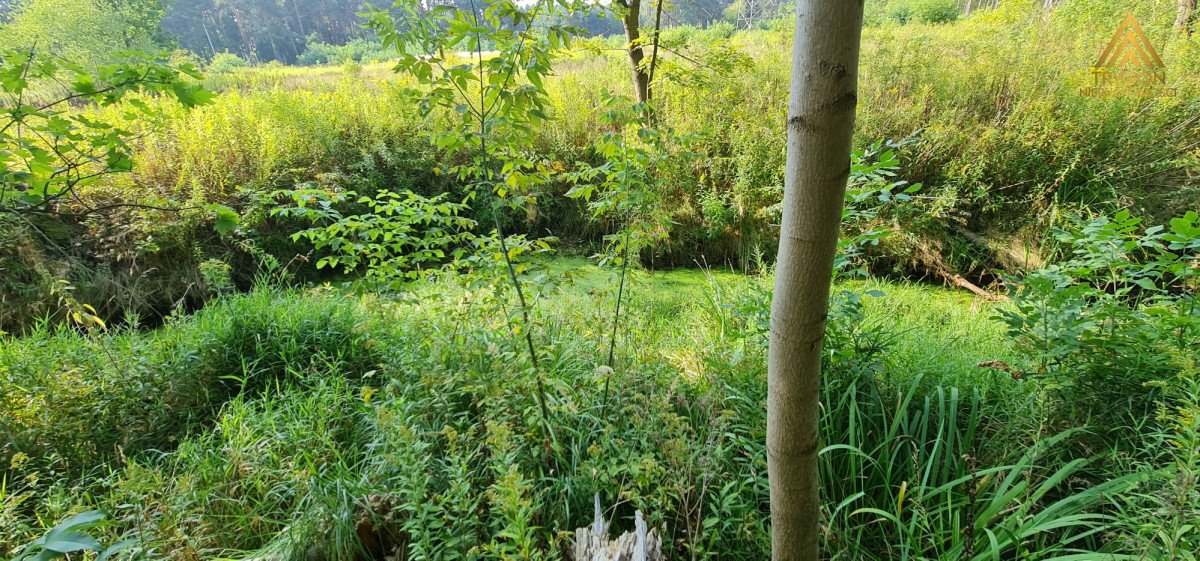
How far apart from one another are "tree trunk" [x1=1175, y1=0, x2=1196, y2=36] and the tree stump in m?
7.01

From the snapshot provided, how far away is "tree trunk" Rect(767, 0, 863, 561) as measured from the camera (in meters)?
0.62

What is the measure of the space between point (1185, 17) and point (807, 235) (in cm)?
713

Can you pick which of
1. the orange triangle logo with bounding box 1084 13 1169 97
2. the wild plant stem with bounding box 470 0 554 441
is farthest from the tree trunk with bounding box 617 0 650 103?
the orange triangle logo with bounding box 1084 13 1169 97

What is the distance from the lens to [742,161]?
14.5 feet

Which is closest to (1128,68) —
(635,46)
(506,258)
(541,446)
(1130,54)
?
(1130,54)

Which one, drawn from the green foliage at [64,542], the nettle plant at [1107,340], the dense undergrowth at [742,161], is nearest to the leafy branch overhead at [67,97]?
the green foliage at [64,542]

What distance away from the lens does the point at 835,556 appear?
1.27 m

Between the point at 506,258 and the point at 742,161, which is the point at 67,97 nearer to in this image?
the point at 506,258

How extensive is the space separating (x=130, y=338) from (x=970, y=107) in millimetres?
6663

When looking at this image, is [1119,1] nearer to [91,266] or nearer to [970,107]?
[970,107]

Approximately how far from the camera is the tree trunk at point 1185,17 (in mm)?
4598

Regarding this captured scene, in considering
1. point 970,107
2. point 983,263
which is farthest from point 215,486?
point 970,107

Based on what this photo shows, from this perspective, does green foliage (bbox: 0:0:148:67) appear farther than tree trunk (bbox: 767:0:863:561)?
Yes

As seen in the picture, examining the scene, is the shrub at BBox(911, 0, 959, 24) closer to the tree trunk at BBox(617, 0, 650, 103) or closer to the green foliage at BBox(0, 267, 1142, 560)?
the tree trunk at BBox(617, 0, 650, 103)
